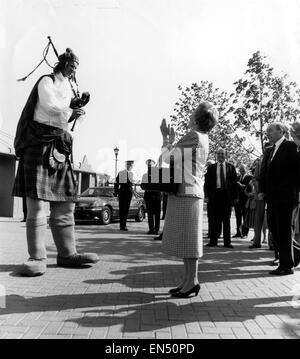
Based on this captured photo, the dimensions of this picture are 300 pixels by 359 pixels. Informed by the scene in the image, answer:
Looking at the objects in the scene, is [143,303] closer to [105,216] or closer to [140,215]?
[105,216]

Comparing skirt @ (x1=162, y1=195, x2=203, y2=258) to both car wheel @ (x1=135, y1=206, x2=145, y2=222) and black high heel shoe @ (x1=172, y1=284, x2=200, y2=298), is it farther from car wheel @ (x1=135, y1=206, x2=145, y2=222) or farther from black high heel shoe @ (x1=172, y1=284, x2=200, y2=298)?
car wheel @ (x1=135, y1=206, x2=145, y2=222)

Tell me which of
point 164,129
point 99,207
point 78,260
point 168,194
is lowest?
point 78,260

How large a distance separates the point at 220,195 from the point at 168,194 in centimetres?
477

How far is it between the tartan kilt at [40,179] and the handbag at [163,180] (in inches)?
45.8

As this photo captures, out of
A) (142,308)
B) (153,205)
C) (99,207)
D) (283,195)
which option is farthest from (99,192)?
(142,308)

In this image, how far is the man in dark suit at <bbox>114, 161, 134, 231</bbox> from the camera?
12055 millimetres

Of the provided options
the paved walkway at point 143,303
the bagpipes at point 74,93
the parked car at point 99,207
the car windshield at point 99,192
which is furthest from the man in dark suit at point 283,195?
the car windshield at point 99,192

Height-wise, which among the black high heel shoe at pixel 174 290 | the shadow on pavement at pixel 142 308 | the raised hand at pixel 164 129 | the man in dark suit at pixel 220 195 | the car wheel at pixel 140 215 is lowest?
the shadow on pavement at pixel 142 308

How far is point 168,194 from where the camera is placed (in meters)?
4.08

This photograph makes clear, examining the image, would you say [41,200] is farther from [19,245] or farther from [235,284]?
[19,245]

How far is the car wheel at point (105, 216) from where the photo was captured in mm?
14398

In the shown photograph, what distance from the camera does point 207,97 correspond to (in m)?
31.5

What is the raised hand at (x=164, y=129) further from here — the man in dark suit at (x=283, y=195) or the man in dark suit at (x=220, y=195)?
the man in dark suit at (x=220, y=195)
